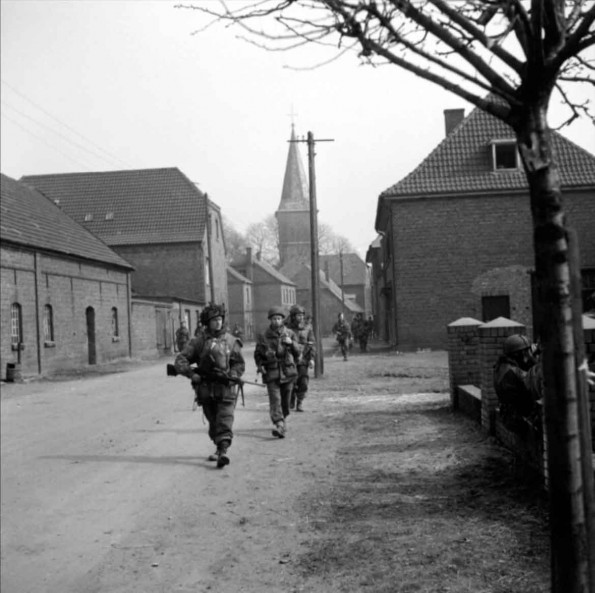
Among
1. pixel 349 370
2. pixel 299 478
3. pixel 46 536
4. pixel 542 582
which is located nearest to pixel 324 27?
pixel 542 582

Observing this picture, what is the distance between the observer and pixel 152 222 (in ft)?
163

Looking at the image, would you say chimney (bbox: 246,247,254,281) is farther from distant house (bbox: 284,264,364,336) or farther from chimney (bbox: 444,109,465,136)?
chimney (bbox: 444,109,465,136)

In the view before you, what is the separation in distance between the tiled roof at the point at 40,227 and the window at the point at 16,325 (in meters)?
2.37

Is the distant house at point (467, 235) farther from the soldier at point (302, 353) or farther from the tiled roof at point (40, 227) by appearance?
the soldier at point (302, 353)

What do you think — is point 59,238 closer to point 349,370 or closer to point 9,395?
point 9,395

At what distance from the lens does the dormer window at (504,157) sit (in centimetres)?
2917

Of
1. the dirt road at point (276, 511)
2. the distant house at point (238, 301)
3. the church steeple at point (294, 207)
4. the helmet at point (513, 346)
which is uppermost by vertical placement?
the church steeple at point (294, 207)

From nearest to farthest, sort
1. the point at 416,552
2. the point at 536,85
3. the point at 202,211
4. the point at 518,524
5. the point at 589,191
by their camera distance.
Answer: the point at 536,85
the point at 416,552
the point at 518,524
the point at 589,191
the point at 202,211

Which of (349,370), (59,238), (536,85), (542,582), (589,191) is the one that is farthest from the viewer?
(59,238)

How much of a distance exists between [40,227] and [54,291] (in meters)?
3.15

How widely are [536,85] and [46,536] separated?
509 cm

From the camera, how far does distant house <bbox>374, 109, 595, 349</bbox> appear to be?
2850 centimetres

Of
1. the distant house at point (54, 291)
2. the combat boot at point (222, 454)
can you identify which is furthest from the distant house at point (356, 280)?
the combat boot at point (222, 454)

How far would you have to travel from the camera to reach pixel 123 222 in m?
50.0
